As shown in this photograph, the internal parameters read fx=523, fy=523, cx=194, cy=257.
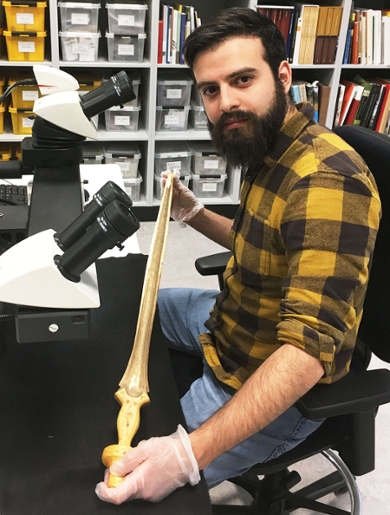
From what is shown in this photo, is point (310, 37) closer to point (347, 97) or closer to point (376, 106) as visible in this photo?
point (347, 97)

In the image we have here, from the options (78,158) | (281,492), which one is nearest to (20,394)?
(78,158)

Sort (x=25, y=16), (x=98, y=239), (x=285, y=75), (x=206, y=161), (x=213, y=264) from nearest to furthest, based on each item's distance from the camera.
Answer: (x=98, y=239) < (x=285, y=75) < (x=213, y=264) < (x=25, y=16) < (x=206, y=161)

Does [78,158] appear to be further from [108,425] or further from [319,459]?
[319,459]

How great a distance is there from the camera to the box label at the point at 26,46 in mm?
2613

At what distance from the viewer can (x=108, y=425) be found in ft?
2.87

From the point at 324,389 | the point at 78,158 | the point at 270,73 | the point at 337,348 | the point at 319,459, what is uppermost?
the point at 270,73

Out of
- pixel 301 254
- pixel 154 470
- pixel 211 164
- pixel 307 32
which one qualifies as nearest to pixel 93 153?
pixel 211 164

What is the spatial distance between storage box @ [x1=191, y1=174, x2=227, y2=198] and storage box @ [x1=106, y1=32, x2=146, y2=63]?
29.6 inches

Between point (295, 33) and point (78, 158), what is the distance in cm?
207

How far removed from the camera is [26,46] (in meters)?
2.62

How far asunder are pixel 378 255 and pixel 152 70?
200cm

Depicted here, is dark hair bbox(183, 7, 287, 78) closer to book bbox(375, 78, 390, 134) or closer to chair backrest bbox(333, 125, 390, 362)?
chair backrest bbox(333, 125, 390, 362)

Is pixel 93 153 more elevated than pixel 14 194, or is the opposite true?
pixel 14 194

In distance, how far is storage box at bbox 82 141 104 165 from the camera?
9.57 feet
